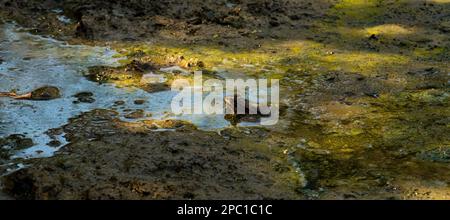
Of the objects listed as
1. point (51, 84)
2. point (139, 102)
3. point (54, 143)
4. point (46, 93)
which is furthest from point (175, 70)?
point (54, 143)

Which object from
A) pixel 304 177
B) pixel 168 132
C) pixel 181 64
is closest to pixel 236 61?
pixel 181 64

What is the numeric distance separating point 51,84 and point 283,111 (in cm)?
201

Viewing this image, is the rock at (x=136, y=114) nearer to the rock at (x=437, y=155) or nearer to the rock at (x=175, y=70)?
the rock at (x=175, y=70)

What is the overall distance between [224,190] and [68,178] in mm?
950

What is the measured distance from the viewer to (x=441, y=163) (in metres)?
3.76

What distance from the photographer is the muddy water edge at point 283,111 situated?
3.48 meters

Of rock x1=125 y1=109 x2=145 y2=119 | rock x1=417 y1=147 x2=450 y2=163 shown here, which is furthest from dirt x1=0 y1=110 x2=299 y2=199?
rock x1=417 y1=147 x2=450 y2=163

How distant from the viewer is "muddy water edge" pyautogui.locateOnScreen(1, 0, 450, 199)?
11.4 feet

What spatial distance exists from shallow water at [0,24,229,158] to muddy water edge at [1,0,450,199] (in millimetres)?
132

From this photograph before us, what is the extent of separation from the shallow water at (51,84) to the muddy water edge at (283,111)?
132 mm

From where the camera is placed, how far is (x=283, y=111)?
15.0 ft

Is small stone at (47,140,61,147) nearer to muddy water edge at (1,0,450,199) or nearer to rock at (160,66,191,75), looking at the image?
muddy water edge at (1,0,450,199)

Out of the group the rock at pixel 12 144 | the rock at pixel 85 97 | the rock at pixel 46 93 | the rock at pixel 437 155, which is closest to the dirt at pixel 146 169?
the rock at pixel 12 144

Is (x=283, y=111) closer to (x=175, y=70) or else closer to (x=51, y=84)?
(x=175, y=70)
